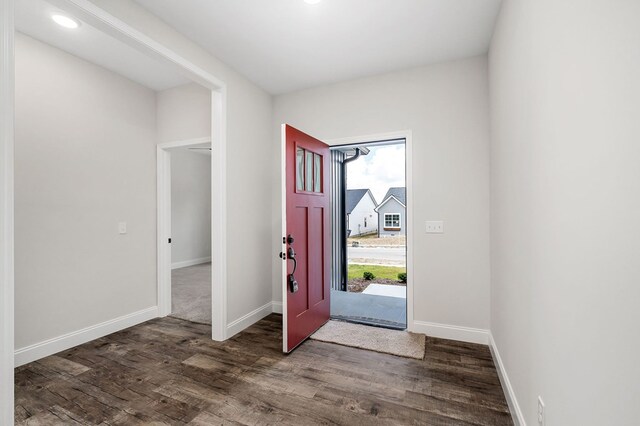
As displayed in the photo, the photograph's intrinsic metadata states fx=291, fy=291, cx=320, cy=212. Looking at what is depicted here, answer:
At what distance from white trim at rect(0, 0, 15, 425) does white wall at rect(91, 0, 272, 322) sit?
1.38m

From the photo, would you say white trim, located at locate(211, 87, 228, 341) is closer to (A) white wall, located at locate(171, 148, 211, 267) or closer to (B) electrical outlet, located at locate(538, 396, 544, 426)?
(B) electrical outlet, located at locate(538, 396, 544, 426)

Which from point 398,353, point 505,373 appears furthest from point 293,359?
point 505,373

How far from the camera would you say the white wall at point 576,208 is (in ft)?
2.35

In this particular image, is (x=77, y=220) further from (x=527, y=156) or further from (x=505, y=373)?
(x=505, y=373)

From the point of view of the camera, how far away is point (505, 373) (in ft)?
6.53

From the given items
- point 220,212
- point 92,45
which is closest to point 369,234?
point 220,212

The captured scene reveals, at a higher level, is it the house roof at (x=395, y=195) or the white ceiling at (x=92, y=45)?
the white ceiling at (x=92, y=45)

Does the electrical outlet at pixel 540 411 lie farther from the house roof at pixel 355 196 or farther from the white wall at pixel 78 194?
the house roof at pixel 355 196

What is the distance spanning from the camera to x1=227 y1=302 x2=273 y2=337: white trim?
2.97 m

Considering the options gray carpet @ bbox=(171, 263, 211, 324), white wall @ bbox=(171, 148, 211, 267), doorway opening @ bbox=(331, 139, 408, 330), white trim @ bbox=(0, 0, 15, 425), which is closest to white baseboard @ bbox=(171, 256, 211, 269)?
white wall @ bbox=(171, 148, 211, 267)

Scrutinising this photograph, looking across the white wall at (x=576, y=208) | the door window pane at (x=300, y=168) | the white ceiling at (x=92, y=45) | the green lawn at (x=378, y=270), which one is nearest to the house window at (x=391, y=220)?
the green lawn at (x=378, y=270)

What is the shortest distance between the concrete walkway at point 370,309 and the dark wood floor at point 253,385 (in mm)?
674

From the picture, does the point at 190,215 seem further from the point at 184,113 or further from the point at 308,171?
the point at 308,171

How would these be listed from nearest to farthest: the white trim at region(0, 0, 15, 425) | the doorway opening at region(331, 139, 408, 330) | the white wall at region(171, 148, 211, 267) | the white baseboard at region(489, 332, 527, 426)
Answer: the white trim at region(0, 0, 15, 425), the white baseboard at region(489, 332, 527, 426), the doorway opening at region(331, 139, 408, 330), the white wall at region(171, 148, 211, 267)
